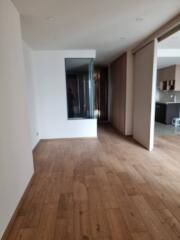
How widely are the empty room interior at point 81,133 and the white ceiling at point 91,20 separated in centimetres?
2

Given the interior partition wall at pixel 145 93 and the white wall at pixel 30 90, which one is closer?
the interior partition wall at pixel 145 93

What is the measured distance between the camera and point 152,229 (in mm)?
1649

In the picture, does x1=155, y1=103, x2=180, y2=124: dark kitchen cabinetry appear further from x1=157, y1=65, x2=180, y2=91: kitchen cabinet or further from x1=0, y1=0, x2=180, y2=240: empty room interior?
x1=0, y1=0, x2=180, y2=240: empty room interior

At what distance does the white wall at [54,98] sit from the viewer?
454cm

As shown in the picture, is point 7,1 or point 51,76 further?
point 51,76

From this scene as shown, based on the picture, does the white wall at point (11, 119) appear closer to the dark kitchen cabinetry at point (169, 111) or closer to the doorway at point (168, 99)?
the doorway at point (168, 99)

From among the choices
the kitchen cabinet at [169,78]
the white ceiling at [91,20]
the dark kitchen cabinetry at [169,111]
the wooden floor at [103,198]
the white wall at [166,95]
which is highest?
the white ceiling at [91,20]

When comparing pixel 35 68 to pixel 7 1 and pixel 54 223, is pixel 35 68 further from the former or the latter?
pixel 54 223

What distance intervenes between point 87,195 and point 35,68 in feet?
12.3

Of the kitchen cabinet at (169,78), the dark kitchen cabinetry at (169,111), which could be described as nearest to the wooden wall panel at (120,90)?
the dark kitchen cabinetry at (169,111)

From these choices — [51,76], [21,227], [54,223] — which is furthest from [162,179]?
[51,76]

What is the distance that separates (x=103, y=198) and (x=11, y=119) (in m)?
1.55

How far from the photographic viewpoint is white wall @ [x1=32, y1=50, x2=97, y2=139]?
4539 millimetres

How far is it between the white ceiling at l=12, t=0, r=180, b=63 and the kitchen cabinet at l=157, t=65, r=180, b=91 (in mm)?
3448
